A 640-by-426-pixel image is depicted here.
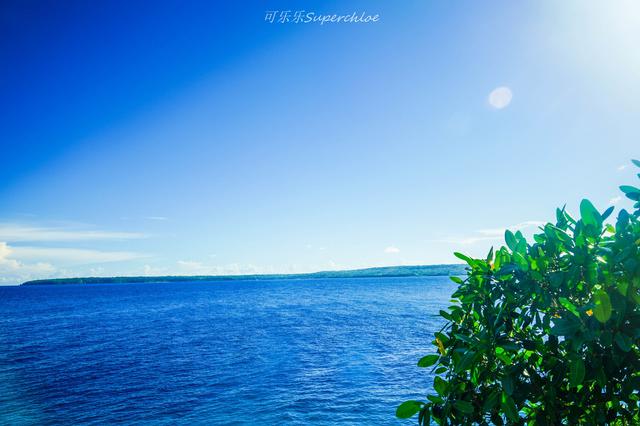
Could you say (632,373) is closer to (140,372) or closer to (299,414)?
(299,414)

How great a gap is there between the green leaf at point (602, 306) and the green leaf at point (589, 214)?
2.34 feet

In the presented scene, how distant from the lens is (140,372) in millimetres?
34094

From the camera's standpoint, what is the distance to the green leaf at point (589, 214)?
9.83 ft

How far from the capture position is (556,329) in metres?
→ 2.82

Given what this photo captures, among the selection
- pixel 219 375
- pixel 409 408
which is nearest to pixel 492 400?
pixel 409 408

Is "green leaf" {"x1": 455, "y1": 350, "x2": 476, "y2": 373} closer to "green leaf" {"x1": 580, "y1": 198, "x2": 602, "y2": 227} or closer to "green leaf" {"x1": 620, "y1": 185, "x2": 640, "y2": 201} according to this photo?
"green leaf" {"x1": 580, "y1": 198, "x2": 602, "y2": 227}

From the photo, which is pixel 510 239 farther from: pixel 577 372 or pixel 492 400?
pixel 492 400

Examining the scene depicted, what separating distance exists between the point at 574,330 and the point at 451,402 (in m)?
1.35

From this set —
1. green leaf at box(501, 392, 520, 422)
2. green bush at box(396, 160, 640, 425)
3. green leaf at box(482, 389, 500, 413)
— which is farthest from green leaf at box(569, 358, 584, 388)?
green leaf at box(482, 389, 500, 413)

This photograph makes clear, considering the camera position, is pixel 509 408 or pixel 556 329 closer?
pixel 556 329

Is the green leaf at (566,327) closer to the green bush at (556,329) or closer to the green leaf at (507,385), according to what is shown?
the green bush at (556,329)

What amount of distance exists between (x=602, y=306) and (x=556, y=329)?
391 millimetres

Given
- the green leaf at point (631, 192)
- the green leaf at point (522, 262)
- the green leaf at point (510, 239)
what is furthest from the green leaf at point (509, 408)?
the green leaf at point (631, 192)

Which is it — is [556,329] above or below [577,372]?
above
